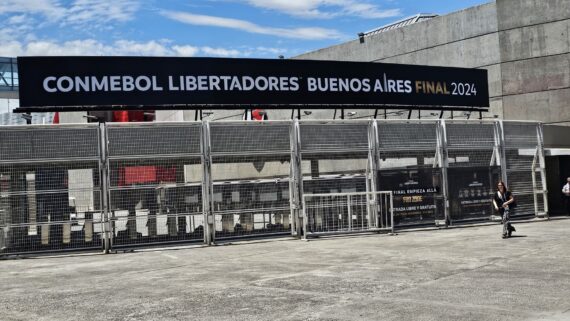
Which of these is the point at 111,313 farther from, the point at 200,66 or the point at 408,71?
the point at 408,71

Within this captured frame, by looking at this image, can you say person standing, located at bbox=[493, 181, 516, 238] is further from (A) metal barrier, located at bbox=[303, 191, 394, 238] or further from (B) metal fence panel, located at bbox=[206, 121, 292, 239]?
(B) metal fence panel, located at bbox=[206, 121, 292, 239]

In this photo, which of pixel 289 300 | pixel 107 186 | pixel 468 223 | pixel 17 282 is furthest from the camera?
pixel 468 223

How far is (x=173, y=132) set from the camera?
56.7 ft

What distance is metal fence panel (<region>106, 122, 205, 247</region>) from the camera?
16.7 metres

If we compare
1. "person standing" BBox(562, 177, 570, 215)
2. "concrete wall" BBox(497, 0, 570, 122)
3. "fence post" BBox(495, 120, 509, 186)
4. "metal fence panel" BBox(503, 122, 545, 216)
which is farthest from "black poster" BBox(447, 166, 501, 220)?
"concrete wall" BBox(497, 0, 570, 122)

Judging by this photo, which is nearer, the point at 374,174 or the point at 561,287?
the point at 561,287

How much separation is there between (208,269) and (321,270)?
7.84 feet

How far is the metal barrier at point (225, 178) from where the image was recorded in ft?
53.0

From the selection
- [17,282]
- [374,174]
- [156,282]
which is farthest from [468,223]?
[17,282]

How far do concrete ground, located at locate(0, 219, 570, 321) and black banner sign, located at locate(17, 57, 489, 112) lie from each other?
16.3ft

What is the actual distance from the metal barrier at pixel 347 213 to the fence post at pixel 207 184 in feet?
9.17

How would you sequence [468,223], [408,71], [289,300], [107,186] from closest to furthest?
1. [289,300]
2. [107,186]
3. [468,223]
4. [408,71]

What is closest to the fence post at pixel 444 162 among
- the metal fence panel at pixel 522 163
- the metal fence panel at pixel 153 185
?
the metal fence panel at pixel 522 163

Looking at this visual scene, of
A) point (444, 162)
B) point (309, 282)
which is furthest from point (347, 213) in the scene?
point (309, 282)
